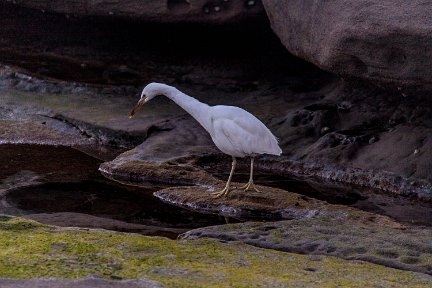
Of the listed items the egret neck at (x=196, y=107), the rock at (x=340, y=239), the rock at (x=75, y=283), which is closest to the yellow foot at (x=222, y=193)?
the egret neck at (x=196, y=107)

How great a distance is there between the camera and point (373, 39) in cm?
652

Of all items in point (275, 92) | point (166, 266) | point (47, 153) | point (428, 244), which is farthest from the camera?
point (275, 92)

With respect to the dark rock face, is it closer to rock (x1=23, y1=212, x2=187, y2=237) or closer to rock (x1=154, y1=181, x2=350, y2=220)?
rock (x1=154, y1=181, x2=350, y2=220)

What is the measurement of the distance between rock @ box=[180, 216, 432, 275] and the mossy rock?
0.14 metres

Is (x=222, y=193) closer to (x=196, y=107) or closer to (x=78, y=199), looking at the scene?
(x=196, y=107)

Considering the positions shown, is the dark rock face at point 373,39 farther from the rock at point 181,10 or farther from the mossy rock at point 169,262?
the mossy rock at point 169,262

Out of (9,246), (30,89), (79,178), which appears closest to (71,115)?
(30,89)

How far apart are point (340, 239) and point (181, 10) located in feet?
16.4

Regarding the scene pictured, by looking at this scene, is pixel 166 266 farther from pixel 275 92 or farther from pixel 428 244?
pixel 275 92

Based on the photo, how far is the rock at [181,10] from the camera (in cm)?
916

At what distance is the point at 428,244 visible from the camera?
15.3 ft

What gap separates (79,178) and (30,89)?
310cm

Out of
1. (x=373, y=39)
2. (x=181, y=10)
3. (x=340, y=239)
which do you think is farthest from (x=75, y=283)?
(x=181, y=10)

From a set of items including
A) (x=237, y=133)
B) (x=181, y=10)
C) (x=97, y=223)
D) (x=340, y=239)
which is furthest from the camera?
(x=181, y=10)
